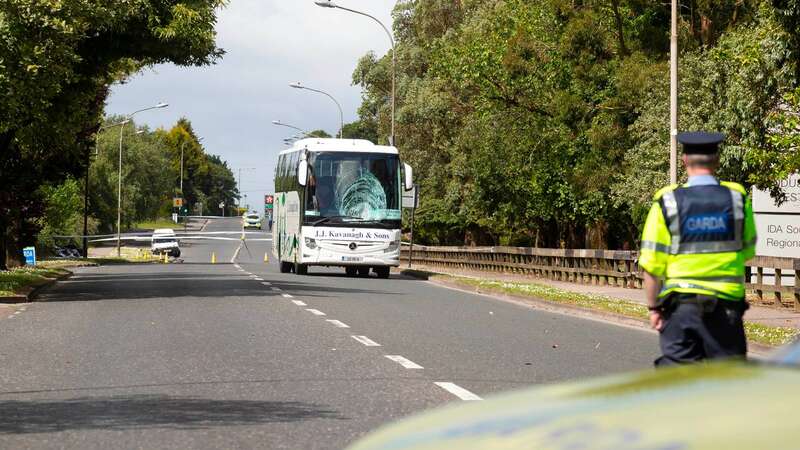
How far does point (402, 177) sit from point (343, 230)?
2288 millimetres

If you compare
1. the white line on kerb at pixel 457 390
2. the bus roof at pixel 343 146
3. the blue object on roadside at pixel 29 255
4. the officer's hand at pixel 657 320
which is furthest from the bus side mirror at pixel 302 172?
the officer's hand at pixel 657 320

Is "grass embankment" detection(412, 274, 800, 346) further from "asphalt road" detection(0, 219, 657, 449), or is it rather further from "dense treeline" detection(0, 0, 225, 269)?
"dense treeline" detection(0, 0, 225, 269)

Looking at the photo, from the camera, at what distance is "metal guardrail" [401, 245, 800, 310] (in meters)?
24.8

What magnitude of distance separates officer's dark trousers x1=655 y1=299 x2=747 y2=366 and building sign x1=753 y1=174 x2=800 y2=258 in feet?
68.6

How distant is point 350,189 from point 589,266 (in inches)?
277

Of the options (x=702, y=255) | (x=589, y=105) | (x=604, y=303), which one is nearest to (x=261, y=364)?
(x=702, y=255)

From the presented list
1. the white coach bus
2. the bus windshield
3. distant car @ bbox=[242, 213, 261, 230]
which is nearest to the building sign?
the white coach bus

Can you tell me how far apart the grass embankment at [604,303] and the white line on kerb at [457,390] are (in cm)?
666

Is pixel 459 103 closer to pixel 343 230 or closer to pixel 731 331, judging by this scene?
pixel 343 230

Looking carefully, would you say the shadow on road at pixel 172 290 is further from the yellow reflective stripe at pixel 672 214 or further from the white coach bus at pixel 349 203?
the yellow reflective stripe at pixel 672 214

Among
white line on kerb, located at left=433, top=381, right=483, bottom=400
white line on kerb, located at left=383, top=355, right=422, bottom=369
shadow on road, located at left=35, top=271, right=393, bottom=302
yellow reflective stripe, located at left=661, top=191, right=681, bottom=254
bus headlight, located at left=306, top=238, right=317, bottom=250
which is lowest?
white line on kerb, located at left=383, top=355, right=422, bottom=369

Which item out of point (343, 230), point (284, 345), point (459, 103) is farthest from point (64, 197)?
point (284, 345)

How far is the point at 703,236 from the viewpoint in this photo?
6.27 metres

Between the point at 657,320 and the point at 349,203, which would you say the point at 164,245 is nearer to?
the point at 349,203
